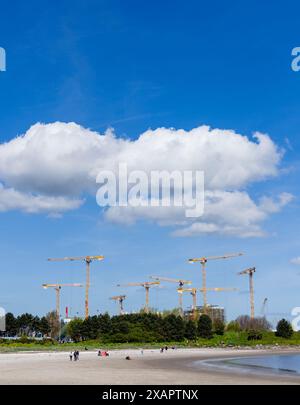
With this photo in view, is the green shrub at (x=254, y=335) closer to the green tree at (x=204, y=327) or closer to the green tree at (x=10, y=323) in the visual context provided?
the green tree at (x=204, y=327)

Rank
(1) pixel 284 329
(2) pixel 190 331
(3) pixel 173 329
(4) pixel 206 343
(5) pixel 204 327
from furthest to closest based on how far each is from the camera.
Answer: (1) pixel 284 329, (5) pixel 204 327, (2) pixel 190 331, (3) pixel 173 329, (4) pixel 206 343

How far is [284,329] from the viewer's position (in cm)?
19038

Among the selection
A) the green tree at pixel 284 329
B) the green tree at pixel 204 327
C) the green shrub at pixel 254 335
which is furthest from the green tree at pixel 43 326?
the green tree at pixel 284 329

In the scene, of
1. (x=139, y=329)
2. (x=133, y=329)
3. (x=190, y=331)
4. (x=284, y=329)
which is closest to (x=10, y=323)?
(x=133, y=329)

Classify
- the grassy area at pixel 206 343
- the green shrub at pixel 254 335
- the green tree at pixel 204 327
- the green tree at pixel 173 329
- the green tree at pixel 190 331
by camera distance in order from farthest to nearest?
1. the green shrub at pixel 254 335
2. the green tree at pixel 204 327
3. the green tree at pixel 190 331
4. the green tree at pixel 173 329
5. the grassy area at pixel 206 343

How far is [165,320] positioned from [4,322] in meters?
65.7

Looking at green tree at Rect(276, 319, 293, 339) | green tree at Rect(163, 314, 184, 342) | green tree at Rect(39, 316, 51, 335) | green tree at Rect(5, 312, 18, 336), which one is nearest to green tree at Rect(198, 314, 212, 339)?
green tree at Rect(163, 314, 184, 342)

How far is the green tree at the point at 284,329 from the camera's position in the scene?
189125 millimetres

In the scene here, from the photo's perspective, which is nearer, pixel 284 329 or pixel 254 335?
pixel 254 335

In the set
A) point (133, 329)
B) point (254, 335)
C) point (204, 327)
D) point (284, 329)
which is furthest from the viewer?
point (284, 329)

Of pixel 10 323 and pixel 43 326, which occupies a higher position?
pixel 10 323

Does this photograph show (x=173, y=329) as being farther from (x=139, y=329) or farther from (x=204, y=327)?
(x=204, y=327)

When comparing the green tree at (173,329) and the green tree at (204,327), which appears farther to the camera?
the green tree at (204,327)
